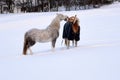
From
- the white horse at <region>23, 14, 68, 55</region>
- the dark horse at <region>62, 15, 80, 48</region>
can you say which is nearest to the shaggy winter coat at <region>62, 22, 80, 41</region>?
the dark horse at <region>62, 15, 80, 48</region>

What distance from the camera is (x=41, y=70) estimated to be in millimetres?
7605

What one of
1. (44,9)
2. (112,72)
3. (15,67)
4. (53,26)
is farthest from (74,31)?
(44,9)

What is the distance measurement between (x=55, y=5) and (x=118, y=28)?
2674 centimetres

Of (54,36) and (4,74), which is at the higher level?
(54,36)

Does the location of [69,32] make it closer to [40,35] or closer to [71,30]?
[71,30]

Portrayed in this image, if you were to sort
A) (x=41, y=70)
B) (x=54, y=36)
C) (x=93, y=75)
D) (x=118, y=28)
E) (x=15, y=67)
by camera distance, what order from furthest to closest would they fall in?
(x=118, y=28) → (x=54, y=36) → (x=15, y=67) → (x=41, y=70) → (x=93, y=75)

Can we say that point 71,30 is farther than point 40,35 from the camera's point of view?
Yes

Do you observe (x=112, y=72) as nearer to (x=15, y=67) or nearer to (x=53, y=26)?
(x=15, y=67)

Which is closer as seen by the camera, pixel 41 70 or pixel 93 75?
pixel 93 75

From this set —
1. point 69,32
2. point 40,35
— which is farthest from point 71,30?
point 40,35

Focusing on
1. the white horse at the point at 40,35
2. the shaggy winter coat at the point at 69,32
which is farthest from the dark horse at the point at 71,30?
the white horse at the point at 40,35

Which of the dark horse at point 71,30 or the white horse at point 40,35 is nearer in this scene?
the white horse at point 40,35

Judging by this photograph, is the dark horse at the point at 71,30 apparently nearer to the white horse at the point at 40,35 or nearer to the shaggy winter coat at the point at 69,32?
the shaggy winter coat at the point at 69,32

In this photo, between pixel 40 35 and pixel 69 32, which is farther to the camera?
pixel 69 32
